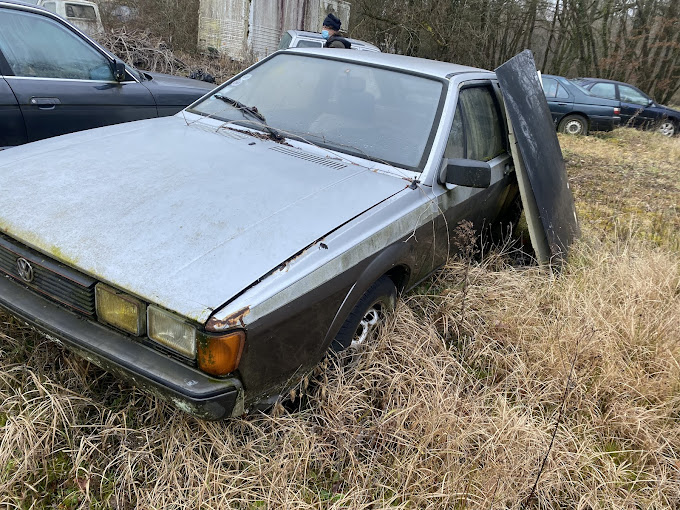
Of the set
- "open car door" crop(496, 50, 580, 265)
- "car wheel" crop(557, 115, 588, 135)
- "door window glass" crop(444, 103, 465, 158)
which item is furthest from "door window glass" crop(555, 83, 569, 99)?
"door window glass" crop(444, 103, 465, 158)

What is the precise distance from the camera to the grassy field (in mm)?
2023

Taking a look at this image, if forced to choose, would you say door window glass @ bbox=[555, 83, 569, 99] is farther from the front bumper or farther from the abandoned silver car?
the front bumper

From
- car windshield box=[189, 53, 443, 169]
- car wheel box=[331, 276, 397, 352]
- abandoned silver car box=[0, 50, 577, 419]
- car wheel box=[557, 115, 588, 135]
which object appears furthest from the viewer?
car wheel box=[557, 115, 588, 135]

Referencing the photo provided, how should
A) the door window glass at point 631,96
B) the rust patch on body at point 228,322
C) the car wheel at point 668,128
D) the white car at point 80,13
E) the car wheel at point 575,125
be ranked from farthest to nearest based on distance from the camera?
the car wheel at point 668,128 → the door window glass at point 631,96 → the car wheel at point 575,125 → the white car at point 80,13 → the rust patch on body at point 228,322

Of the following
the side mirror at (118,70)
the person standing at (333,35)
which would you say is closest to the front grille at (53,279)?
the side mirror at (118,70)

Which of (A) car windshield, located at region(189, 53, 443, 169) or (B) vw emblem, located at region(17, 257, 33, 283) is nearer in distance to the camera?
(B) vw emblem, located at region(17, 257, 33, 283)

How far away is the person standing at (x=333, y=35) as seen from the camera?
6.30 meters

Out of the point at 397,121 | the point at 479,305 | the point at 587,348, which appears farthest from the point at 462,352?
the point at 397,121

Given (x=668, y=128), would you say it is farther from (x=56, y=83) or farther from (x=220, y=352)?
(x=220, y=352)

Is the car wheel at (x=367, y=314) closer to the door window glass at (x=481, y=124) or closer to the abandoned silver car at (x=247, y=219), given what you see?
the abandoned silver car at (x=247, y=219)

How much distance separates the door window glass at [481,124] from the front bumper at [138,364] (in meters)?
2.21

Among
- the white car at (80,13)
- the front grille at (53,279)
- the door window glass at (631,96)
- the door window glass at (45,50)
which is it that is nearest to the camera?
the front grille at (53,279)

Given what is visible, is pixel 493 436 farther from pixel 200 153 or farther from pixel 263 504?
pixel 200 153

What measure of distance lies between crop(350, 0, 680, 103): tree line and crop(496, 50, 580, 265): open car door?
51.7 ft
